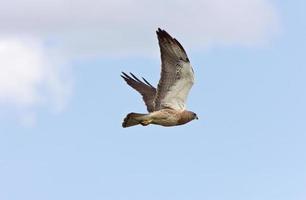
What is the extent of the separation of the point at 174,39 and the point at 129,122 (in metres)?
2.97

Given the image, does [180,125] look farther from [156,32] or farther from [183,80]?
[156,32]

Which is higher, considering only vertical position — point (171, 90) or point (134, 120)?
point (171, 90)

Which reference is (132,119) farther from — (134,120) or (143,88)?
(143,88)

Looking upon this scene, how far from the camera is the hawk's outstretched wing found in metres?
30.9

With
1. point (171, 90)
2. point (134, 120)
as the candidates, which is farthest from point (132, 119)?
point (171, 90)

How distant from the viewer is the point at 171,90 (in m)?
32.6

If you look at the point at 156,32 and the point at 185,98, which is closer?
the point at 156,32

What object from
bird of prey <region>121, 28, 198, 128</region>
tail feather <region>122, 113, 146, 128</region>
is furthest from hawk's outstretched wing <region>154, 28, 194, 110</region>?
tail feather <region>122, 113, 146, 128</region>

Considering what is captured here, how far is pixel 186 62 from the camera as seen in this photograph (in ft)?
104

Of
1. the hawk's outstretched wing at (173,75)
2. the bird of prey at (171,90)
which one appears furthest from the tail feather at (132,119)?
the hawk's outstretched wing at (173,75)

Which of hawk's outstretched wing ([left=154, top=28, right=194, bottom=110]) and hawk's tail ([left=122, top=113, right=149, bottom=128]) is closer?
hawk's outstretched wing ([left=154, top=28, right=194, bottom=110])

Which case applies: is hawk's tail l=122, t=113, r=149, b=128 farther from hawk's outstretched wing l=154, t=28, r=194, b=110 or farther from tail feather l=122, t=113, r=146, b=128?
hawk's outstretched wing l=154, t=28, r=194, b=110

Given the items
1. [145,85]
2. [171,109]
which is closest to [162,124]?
[171,109]

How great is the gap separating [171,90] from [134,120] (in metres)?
1.50
